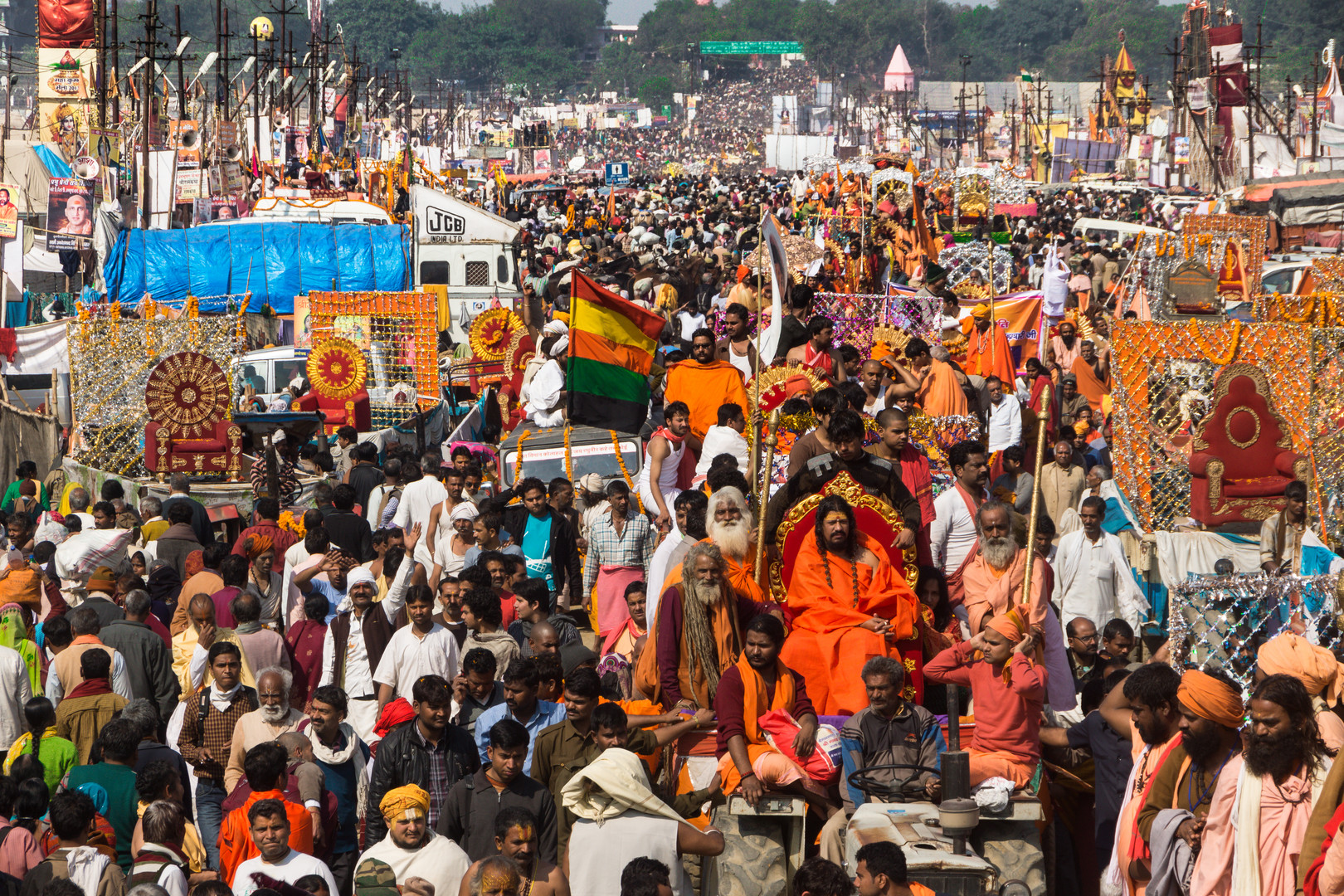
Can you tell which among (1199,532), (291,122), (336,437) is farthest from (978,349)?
(291,122)

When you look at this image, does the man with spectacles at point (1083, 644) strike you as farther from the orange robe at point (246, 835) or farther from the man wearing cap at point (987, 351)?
the man wearing cap at point (987, 351)

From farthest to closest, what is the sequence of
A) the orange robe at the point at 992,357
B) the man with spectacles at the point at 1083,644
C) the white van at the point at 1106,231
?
the white van at the point at 1106,231, the orange robe at the point at 992,357, the man with spectacles at the point at 1083,644

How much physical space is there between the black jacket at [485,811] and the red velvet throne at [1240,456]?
23.3ft

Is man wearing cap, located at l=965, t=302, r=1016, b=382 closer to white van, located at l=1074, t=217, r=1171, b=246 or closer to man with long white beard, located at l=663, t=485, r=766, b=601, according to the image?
man with long white beard, located at l=663, t=485, r=766, b=601

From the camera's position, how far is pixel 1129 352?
12.6 meters

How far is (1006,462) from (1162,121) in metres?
79.0

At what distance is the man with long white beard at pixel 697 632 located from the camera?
7.11 metres

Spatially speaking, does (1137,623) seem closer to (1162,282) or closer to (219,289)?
(1162,282)

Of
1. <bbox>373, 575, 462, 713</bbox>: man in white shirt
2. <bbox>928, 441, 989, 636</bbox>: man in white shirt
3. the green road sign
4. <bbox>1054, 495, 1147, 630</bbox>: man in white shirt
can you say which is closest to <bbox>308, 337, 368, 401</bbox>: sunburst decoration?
<bbox>1054, 495, 1147, 630</bbox>: man in white shirt

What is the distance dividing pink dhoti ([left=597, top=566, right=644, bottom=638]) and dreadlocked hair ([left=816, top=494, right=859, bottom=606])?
2521 millimetres

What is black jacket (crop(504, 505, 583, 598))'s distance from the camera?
10570mm

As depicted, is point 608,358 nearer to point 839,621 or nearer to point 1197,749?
point 839,621

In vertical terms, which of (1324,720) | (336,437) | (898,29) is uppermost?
(898,29)

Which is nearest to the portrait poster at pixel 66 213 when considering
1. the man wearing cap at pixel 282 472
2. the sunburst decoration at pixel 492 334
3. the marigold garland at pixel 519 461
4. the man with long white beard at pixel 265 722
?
the sunburst decoration at pixel 492 334
